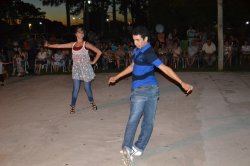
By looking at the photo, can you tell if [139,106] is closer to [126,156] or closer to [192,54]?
[126,156]

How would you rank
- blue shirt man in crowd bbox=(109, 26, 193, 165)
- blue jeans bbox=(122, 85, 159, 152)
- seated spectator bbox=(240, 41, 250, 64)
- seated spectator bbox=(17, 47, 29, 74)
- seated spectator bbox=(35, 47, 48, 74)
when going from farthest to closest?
seated spectator bbox=(35, 47, 48, 74)
seated spectator bbox=(240, 41, 250, 64)
seated spectator bbox=(17, 47, 29, 74)
blue jeans bbox=(122, 85, 159, 152)
blue shirt man in crowd bbox=(109, 26, 193, 165)

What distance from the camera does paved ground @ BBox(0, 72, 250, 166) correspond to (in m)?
6.05

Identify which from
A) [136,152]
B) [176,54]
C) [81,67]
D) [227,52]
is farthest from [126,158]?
[227,52]

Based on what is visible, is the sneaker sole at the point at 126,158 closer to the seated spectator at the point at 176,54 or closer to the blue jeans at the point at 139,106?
the blue jeans at the point at 139,106

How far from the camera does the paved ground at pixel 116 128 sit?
6051 mm

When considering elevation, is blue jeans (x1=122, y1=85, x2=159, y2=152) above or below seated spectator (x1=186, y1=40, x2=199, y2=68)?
below

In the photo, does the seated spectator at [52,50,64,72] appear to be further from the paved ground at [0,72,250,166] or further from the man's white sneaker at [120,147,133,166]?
the man's white sneaker at [120,147,133,166]

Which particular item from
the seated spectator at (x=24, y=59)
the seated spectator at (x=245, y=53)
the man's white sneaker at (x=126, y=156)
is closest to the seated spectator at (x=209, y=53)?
the seated spectator at (x=245, y=53)

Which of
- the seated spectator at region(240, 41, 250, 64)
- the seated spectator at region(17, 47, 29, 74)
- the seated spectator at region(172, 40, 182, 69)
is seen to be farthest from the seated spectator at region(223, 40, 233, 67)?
the seated spectator at region(17, 47, 29, 74)

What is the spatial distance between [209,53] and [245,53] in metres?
1.71

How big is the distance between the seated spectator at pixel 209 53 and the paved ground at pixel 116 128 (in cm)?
506

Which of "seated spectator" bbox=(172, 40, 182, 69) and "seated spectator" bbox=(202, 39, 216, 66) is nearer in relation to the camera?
"seated spectator" bbox=(202, 39, 216, 66)

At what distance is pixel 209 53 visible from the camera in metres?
17.5

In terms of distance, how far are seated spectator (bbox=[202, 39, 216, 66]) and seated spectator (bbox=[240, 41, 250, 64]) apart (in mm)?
1408
